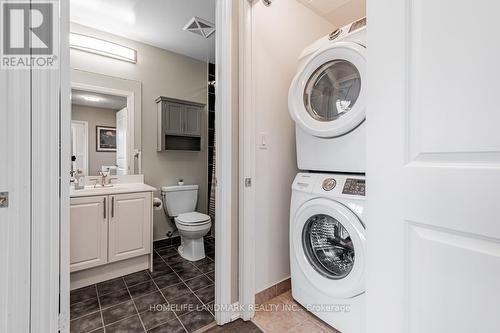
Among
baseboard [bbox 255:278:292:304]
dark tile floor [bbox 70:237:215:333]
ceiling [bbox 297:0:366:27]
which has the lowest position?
dark tile floor [bbox 70:237:215:333]

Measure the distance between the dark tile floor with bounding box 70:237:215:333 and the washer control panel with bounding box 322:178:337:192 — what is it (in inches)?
44.4

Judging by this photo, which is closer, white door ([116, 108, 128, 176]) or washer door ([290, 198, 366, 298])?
washer door ([290, 198, 366, 298])

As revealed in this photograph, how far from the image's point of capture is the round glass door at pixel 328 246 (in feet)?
4.48

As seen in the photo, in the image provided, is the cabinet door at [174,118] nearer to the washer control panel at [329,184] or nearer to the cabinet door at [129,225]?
the cabinet door at [129,225]

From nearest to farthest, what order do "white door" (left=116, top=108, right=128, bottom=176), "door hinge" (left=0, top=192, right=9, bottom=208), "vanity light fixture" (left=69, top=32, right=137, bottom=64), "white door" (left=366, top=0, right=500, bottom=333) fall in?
"white door" (left=366, top=0, right=500, bottom=333) < "door hinge" (left=0, top=192, right=9, bottom=208) < "vanity light fixture" (left=69, top=32, right=137, bottom=64) < "white door" (left=116, top=108, right=128, bottom=176)

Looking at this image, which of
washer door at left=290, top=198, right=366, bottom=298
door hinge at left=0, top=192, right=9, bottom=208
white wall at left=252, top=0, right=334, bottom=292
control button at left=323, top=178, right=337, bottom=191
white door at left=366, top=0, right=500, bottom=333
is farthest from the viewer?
white wall at left=252, top=0, right=334, bottom=292

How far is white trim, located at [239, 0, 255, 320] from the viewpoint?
144 cm

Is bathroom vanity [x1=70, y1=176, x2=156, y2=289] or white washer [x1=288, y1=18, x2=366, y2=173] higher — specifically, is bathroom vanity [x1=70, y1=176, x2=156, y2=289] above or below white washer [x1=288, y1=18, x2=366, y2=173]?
below

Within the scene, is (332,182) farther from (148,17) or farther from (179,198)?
(148,17)

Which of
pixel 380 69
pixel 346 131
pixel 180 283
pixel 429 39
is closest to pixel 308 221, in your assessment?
pixel 346 131

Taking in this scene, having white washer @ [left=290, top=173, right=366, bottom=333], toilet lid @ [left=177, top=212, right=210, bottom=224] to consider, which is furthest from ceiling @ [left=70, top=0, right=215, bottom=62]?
toilet lid @ [left=177, top=212, right=210, bottom=224]

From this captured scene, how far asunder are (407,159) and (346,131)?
2.17 ft

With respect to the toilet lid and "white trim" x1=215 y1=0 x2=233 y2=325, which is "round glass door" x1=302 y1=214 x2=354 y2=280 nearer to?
"white trim" x1=215 y1=0 x2=233 y2=325

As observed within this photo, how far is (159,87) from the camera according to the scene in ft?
8.76
